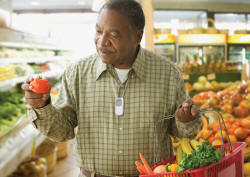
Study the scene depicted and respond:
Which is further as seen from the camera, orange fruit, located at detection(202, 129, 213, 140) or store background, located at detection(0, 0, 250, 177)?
store background, located at detection(0, 0, 250, 177)

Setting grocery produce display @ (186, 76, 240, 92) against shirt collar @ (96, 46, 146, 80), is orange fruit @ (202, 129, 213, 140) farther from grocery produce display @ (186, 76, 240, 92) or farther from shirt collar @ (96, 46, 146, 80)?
grocery produce display @ (186, 76, 240, 92)

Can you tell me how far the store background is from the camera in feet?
11.0

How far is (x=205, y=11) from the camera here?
10266 millimetres

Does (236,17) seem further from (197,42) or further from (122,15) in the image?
(122,15)

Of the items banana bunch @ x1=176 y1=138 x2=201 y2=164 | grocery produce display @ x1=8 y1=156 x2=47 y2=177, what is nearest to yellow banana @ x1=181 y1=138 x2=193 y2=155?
banana bunch @ x1=176 y1=138 x2=201 y2=164

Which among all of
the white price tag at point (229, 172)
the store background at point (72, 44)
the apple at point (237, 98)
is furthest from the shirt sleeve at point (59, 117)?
the apple at point (237, 98)

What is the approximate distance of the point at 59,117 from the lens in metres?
1.45

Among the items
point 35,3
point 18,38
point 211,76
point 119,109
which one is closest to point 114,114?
point 119,109

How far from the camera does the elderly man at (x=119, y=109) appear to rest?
4.75 ft

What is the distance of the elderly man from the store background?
1296mm

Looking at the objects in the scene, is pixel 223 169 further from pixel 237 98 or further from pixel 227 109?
pixel 237 98

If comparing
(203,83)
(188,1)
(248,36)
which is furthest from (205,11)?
(203,83)

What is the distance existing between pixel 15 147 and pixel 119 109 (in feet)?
7.04

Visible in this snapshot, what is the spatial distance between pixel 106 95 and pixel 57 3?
9.57m
